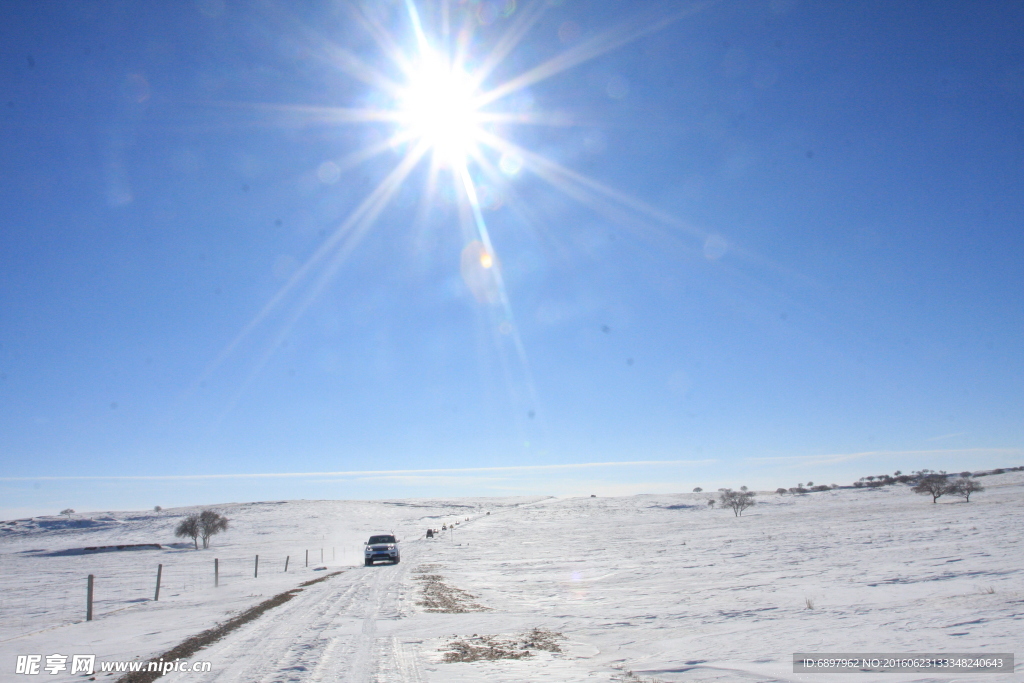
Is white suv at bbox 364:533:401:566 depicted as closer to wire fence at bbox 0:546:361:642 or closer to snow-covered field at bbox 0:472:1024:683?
snow-covered field at bbox 0:472:1024:683

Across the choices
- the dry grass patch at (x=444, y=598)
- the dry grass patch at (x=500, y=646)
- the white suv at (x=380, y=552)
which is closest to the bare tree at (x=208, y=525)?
the white suv at (x=380, y=552)

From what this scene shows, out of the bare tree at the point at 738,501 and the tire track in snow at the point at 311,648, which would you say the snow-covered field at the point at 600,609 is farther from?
the bare tree at the point at 738,501

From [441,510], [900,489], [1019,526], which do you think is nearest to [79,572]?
[1019,526]

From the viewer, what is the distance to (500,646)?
10062mm

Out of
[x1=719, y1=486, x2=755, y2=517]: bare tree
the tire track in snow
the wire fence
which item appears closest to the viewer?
the tire track in snow

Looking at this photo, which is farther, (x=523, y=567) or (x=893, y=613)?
(x=523, y=567)

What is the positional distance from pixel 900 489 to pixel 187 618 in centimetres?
10438

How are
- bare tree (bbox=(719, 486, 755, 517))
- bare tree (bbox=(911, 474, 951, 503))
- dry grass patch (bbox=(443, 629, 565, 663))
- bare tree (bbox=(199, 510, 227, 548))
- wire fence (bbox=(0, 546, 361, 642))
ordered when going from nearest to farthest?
dry grass patch (bbox=(443, 629, 565, 663)) → wire fence (bbox=(0, 546, 361, 642)) → bare tree (bbox=(199, 510, 227, 548)) → bare tree (bbox=(911, 474, 951, 503)) → bare tree (bbox=(719, 486, 755, 517))

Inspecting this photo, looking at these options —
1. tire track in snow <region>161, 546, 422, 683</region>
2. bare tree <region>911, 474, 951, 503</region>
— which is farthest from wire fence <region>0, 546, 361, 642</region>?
bare tree <region>911, 474, 951, 503</region>

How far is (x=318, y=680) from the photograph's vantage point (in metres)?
7.64

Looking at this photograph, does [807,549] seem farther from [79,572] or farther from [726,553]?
[79,572]

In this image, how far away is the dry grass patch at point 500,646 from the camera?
9.28 meters

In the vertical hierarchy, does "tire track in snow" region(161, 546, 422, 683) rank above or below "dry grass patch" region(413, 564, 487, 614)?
above

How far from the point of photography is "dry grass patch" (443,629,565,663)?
30.5 ft
